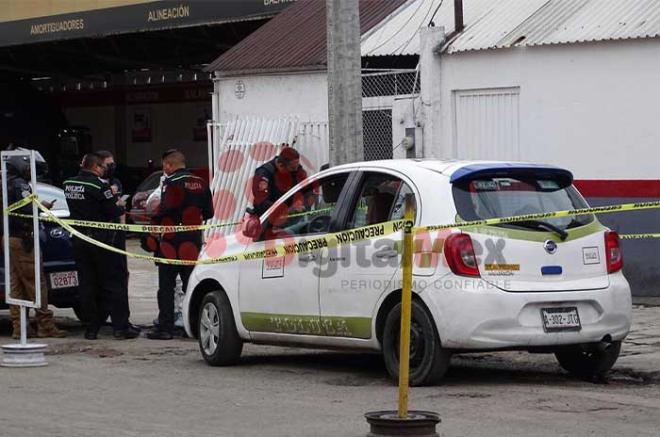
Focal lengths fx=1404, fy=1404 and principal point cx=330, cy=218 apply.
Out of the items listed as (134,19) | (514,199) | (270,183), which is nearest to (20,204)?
(270,183)

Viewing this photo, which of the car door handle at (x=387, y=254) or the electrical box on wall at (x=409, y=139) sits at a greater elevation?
the electrical box on wall at (x=409, y=139)

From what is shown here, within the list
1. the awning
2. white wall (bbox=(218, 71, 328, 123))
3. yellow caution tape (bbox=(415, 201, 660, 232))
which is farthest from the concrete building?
A: the awning

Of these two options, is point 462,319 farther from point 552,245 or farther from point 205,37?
point 205,37

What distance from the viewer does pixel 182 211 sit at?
→ 547 inches

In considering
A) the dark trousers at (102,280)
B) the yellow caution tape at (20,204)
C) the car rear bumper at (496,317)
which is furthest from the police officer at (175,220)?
the car rear bumper at (496,317)

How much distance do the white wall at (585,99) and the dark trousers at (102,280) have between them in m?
5.63

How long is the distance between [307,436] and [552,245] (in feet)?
8.65

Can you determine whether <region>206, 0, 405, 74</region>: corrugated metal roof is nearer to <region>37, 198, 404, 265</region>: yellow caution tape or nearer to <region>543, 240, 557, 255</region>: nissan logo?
<region>37, 198, 404, 265</region>: yellow caution tape

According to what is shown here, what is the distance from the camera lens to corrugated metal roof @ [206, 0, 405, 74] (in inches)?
843

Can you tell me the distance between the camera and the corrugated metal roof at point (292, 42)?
21422 mm

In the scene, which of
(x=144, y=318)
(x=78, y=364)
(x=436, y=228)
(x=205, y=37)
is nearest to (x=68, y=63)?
(x=205, y=37)

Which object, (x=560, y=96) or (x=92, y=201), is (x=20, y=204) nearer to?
(x=92, y=201)

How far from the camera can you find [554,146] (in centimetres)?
1684

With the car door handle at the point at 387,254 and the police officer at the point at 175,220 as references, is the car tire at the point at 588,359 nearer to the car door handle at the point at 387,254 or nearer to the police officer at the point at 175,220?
the car door handle at the point at 387,254
